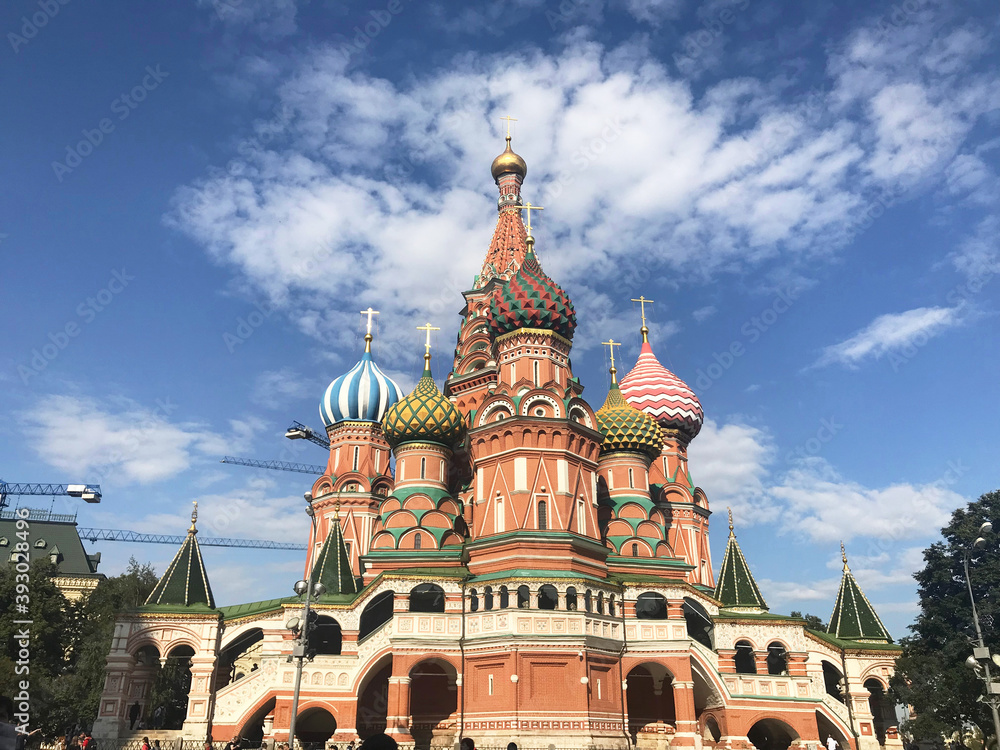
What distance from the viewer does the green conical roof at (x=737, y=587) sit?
29.0 meters

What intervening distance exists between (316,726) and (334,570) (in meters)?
5.34

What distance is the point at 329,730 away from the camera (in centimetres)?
2727

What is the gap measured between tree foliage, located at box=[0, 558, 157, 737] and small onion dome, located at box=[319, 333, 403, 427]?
43.0 feet

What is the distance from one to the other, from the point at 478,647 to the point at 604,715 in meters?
4.36

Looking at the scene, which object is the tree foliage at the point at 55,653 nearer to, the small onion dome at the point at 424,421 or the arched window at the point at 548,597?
the small onion dome at the point at 424,421

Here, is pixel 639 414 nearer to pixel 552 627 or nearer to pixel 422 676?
pixel 552 627

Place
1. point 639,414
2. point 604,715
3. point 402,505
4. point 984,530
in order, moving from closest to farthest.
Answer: point 984,530
point 604,715
point 402,505
point 639,414

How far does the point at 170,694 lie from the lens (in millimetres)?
29266

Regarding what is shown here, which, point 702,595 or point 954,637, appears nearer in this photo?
point 954,637

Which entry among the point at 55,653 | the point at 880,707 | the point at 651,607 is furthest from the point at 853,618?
the point at 55,653

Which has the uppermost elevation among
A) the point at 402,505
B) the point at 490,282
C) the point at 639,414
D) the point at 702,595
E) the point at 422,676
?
the point at 490,282

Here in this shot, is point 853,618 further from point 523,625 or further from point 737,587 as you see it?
point 523,625

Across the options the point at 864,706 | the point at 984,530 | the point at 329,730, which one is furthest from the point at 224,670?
the point at 984,530

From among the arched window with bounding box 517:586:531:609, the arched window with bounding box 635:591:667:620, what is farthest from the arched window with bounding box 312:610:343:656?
the arched window with bounding box 635:591:667:620
